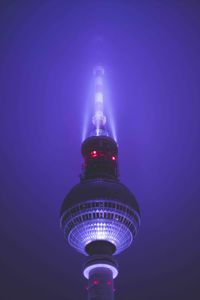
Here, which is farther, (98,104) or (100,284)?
(98,104)

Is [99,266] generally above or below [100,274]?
above

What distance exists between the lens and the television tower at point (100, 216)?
2861cm

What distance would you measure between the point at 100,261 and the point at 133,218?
3822 millimetres

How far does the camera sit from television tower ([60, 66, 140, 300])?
28.6 m

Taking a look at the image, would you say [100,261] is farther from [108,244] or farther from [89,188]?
[89,188]

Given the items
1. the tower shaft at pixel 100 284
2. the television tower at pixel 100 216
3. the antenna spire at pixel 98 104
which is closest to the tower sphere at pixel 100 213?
the television tower at pixel 100 216

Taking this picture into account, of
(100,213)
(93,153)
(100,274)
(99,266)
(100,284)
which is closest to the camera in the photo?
(100,284)

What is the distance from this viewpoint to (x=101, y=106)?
3325 cm

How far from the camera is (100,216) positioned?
29.2 meters

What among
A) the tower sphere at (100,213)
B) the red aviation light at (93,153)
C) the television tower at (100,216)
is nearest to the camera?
the television tower at (100,216)

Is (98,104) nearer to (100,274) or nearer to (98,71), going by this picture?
(98,71)

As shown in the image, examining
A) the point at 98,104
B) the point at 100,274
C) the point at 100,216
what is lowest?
the point at 100,274

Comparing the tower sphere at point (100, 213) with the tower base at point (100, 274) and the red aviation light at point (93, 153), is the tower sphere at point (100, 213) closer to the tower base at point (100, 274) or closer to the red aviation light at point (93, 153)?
the tower base at point (100, 274)

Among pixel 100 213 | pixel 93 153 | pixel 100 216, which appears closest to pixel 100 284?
pixel 100 216
